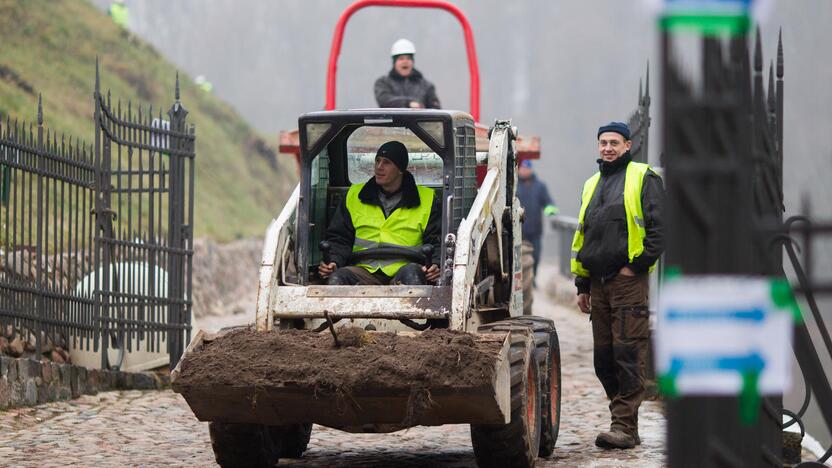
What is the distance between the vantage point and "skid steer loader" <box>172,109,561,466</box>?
315 inches

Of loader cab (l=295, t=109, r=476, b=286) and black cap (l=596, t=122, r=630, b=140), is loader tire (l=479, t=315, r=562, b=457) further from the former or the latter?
black cap (l=596, t=122, r=630, b=140)

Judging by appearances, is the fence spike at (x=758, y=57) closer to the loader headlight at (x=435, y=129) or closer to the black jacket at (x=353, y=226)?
the loader headlight at (x=435, y=129)

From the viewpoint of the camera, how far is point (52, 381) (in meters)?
11.6

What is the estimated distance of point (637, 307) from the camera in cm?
963

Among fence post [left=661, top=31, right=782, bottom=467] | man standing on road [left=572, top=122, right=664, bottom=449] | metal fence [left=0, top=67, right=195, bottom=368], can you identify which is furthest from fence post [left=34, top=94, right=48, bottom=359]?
fence post [left=661, top=31, right=782, bottom=467]

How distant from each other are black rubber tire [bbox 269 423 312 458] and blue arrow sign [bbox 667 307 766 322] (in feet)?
18.9

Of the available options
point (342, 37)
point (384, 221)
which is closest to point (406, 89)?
point (342, 37)

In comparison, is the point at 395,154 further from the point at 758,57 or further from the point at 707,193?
the point at 707,193

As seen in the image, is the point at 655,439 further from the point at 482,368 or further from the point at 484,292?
the point at 482,368

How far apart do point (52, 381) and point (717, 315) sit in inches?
338

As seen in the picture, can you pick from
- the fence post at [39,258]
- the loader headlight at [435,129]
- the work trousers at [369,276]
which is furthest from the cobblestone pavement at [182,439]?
the loader headlight at [435,129]

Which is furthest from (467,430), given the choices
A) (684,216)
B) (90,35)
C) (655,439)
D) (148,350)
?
(90,35)

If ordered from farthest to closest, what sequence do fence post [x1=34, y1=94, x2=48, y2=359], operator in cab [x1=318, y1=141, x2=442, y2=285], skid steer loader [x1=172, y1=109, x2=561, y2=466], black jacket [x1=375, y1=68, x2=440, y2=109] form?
black jacket [x1=375, y1=68, x2=440, y2=109]
fence post [x1=34, y1=94, x2=48, y2=359]
operator in cab [x1=318, y1=141, x2=442, y2=285]
skid steer loader [x1=172, y1=109, x2=561, y2=466]

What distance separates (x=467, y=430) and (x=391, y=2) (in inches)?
184
